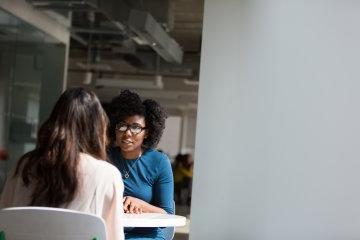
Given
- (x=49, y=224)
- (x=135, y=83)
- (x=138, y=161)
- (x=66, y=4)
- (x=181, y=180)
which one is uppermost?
(x=66, y=4)

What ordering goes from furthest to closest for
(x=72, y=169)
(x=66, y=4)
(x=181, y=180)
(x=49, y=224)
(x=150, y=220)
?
Answer: (x=181, y=180)
(x=66, y=4)
(x=150, y=220)
(x=72, y=169)
(x=49, y=224)

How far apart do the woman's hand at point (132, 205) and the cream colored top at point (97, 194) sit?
0.80 meters

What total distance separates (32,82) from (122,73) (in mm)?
7036

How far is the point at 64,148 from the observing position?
2.08m

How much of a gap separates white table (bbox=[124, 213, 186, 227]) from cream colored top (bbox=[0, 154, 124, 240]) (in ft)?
1.62

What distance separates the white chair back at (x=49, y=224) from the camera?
6.33ft

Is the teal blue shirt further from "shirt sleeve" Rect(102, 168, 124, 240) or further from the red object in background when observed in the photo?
the red object in background

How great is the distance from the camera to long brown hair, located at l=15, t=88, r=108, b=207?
2.07 metres

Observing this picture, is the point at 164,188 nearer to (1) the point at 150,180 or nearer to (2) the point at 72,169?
(1) the point at 150,180

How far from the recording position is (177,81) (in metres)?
16.0

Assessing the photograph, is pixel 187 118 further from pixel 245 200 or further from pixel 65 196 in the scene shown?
pixel 65 196

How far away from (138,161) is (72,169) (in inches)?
44.8

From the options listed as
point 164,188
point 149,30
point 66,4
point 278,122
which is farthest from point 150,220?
point 66,4

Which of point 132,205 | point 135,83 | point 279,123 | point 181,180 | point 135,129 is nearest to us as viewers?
point 132,205
